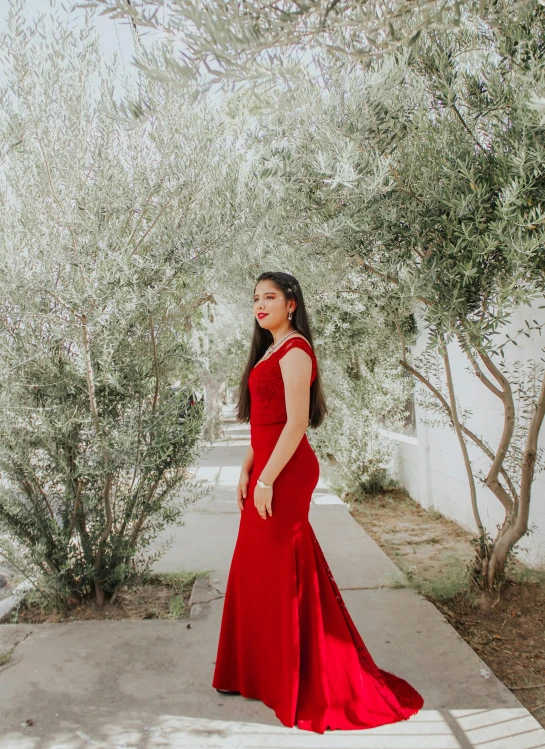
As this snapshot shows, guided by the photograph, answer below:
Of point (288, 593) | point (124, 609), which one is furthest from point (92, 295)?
point (124, 609)

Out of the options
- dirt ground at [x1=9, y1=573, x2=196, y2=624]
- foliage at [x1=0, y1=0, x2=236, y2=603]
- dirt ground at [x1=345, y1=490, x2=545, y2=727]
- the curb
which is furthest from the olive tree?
dirt ground at [x1=9, y1=573, x2=196, y2=624]

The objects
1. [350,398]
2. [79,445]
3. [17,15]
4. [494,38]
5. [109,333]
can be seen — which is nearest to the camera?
[17,15]

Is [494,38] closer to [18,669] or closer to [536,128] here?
[536,128]

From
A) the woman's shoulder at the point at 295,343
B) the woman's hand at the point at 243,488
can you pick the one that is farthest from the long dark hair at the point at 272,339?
the woman's hand at the point at 243,488

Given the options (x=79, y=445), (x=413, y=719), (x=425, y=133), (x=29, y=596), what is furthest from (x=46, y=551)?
(x=425, y=133)

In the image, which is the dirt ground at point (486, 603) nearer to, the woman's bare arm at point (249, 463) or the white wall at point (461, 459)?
the white wall at point (461, 459)

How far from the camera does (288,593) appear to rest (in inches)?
115

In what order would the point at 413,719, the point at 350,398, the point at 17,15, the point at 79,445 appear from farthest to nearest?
the point at 350,398 < the point at 79,445 < the point at 17,15 < the point at 413,719

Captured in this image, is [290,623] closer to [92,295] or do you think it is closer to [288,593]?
[288,593]

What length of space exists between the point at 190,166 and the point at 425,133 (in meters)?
1.48

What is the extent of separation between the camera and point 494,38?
3426 mm

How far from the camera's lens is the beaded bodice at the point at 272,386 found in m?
3.06

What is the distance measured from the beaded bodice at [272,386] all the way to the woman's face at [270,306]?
0.56 ft

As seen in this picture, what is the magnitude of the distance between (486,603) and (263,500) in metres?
2.27
